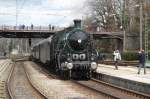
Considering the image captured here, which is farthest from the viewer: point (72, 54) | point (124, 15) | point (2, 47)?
point (2, 47)

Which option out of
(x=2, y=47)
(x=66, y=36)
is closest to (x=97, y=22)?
(x=66, y=36)

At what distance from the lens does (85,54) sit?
98.2 feet

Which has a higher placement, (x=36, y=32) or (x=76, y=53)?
(x=36, y=32)

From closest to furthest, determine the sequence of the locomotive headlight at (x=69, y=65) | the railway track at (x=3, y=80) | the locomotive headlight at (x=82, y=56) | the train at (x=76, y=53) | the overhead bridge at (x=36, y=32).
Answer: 1. the railway track at (x=3, y=80)
2. the locomotive headlight at (x=69, y=65)
3. the train at (x=76, y=53)
4. the locomotive headlight at (x=82, y=56)
5. the overhead bridge at (x=36, y=32)

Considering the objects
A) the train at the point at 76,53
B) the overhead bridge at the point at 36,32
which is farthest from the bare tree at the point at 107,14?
the train at the point at 76,53

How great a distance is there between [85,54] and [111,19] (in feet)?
214

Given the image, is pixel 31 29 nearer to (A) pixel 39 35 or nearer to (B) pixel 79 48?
(A) pixel 39 35

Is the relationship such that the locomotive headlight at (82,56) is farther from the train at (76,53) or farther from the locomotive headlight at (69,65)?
the locomotive headlight at (69,65)

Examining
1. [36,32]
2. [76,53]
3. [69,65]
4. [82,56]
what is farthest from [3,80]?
[36,32]

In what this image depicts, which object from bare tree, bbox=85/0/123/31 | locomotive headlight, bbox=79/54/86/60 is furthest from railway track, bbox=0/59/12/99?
bare tree, bbox=85/0/123/31

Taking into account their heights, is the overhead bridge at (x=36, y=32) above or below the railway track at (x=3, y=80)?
above

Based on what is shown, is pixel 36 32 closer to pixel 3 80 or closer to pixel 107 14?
pixel 107 14

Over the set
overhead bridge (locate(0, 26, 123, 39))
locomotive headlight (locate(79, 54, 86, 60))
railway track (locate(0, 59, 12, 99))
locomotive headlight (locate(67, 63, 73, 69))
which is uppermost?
overhead bridge (locate(0, 26, 123, 39))

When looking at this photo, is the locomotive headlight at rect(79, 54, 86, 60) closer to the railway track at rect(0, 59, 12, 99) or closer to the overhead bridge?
the railway track at rect(0, 59, 12, 99)
